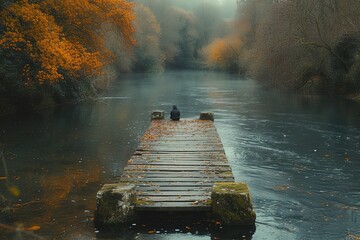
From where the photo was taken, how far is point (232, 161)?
16859 mm

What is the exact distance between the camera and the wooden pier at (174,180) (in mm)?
9570

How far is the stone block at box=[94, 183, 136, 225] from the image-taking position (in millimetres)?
9539

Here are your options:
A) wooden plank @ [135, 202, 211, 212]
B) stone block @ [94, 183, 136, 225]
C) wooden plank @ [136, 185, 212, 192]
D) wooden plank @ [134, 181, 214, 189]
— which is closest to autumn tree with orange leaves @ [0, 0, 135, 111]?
wooden plank @ [134, 181, 214, 189]

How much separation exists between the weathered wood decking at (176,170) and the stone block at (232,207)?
0.27 meters

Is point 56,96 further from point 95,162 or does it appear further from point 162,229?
point 162,229

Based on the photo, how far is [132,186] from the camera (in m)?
10.1

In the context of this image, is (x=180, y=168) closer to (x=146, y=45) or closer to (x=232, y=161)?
(x=232, y=161)

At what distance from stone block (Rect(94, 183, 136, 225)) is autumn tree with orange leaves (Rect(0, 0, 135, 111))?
44.0ft

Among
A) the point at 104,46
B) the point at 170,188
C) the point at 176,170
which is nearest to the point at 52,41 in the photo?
the point at 104,46

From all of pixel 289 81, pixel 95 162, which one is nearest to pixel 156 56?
pixel 289 81

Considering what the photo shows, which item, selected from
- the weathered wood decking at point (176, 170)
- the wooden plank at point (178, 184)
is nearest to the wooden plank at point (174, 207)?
the weathered wood decking at point (176, 170)

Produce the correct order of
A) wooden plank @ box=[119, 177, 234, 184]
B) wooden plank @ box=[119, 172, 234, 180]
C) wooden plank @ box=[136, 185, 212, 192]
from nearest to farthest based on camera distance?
wooden plank @ box=[136, 185, 212, 192]
wooden plank @ box=[119, 177, 234, 184]
wooden plank @ box=[119, 172, 234, 180]

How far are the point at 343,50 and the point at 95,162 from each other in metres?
28.2

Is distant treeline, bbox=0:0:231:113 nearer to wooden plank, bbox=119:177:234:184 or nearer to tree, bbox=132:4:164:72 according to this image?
wooden plank, bbox=119:177:234:184
